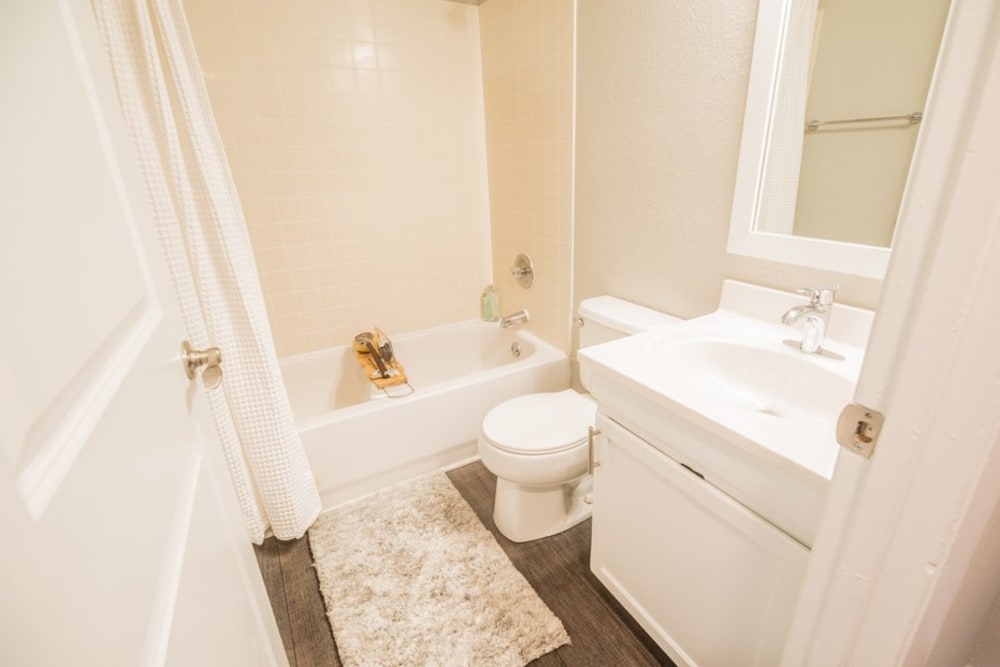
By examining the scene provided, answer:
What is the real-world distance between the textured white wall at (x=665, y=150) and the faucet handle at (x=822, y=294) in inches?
2.0

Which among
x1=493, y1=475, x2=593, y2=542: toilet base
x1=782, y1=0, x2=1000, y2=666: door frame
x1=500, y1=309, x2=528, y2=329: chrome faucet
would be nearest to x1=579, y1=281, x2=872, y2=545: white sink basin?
x1=782, y1=0, x2=1000, y2=666: door frame

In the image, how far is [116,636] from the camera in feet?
1.08

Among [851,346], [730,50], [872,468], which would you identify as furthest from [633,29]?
[872,468]

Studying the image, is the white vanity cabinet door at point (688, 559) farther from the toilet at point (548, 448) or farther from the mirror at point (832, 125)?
the mirror at point (832, 125)

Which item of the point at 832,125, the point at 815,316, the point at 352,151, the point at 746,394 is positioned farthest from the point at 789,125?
the point at 352,151

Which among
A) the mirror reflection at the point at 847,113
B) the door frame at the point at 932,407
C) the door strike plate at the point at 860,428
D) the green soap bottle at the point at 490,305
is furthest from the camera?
the green soap bottle at the point at 490,305

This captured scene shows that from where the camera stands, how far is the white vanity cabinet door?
0.81 metres

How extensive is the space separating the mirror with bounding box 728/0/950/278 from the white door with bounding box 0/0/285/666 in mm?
Answer: 1297

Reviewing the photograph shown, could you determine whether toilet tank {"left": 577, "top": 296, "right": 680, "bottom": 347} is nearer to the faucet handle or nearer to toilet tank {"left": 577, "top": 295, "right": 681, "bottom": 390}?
toilet tank {"left": 577, "top": 295, "right": 681, "bottom": 390}

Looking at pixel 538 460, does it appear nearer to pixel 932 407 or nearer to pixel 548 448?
pixel 548 448

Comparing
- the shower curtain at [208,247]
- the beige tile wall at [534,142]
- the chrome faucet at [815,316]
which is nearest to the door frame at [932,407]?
the chrome faucet at [815,316]

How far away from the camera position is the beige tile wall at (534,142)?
1.75m

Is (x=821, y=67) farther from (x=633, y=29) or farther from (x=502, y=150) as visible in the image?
(x=502, y=150)

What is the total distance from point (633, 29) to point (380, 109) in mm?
1190
